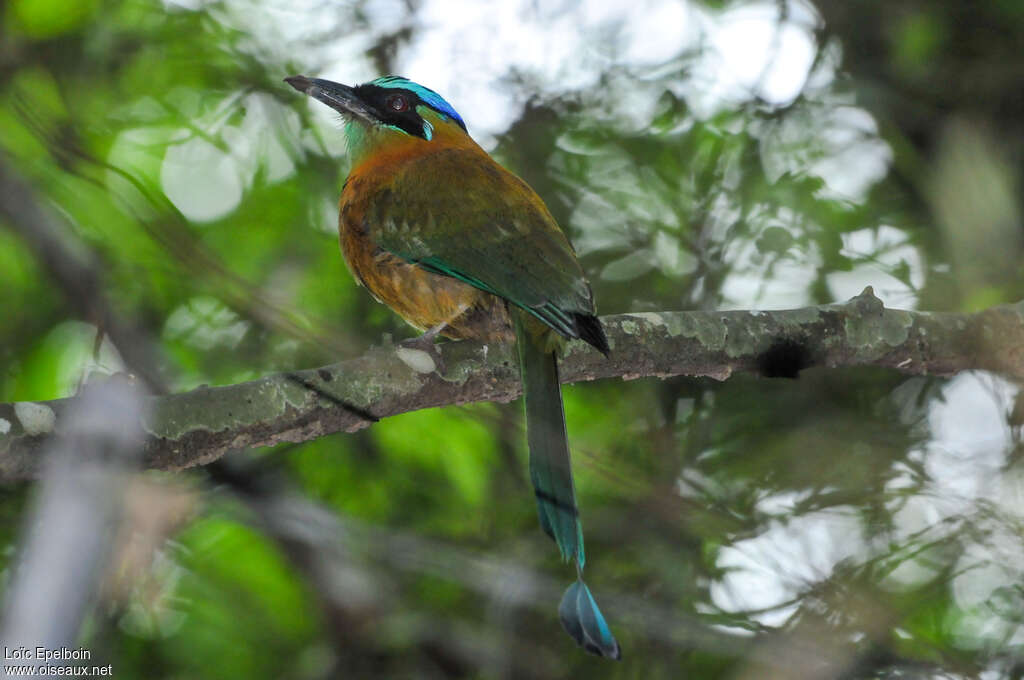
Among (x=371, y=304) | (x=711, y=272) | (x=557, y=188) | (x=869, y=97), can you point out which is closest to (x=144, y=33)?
(x=371, y=304)

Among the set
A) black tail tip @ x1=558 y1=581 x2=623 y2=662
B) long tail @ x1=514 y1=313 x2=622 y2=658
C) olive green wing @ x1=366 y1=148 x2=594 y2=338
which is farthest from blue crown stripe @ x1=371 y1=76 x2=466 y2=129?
black tail tip @ x1=558 y1=581 x2=623 y2=662

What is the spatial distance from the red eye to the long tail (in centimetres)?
101

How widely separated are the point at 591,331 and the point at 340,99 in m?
1.31

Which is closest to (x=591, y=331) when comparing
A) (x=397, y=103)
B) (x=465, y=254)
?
(x=465, y=254)

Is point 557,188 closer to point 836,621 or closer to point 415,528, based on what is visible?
point 415,528

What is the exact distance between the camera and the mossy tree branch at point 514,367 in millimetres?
1692

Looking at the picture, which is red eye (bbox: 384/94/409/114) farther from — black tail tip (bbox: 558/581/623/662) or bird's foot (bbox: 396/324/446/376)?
black tail tip (bbox: 558/581/623/662)

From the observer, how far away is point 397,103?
3.02 m

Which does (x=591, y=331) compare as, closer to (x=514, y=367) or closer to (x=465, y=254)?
(x=514, y=367)

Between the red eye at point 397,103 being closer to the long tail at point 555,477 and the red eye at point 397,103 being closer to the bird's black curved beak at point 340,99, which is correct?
the bird's black curved beak at point 340,99

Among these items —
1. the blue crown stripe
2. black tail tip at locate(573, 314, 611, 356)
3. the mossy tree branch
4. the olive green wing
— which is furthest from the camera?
the blue crown stripe

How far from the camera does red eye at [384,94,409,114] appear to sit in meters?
3.01

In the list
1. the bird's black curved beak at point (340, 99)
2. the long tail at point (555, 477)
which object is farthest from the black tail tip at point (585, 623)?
the bird's black curved beak at point (340, 99)

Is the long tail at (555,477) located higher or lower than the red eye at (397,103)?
lower
